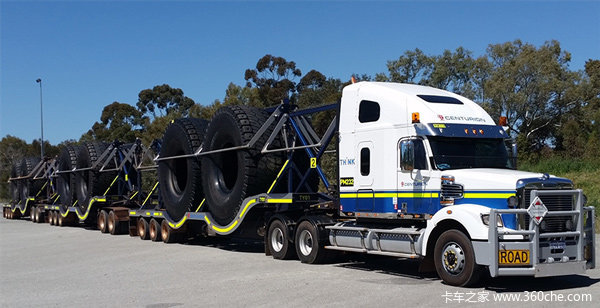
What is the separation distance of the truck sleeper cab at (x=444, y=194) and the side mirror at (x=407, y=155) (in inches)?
0.7

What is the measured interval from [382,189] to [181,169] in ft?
33.6

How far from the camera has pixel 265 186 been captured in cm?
1712

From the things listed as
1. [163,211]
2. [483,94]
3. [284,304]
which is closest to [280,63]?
[483,94]

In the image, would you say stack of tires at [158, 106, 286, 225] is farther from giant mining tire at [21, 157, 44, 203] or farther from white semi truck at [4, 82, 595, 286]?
giant mining tire at [21, 157, 44, 203]

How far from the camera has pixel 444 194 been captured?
1146 centimetres

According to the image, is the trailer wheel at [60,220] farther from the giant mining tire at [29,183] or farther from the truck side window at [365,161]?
the truck side window at [365,161]

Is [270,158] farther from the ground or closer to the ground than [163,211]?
farther from the ground

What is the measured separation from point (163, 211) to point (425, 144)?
11.7m

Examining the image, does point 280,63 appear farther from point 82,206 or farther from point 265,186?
point 265,186

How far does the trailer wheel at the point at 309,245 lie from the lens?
47.2ft

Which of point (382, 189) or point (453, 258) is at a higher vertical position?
point (382, 189)

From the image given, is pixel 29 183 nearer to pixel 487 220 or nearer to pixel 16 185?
pixel 16 185

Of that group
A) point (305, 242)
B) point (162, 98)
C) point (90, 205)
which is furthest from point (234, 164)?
point (162, 98)

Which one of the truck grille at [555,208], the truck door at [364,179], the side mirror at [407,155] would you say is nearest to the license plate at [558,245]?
the truck grille at [555,208]
